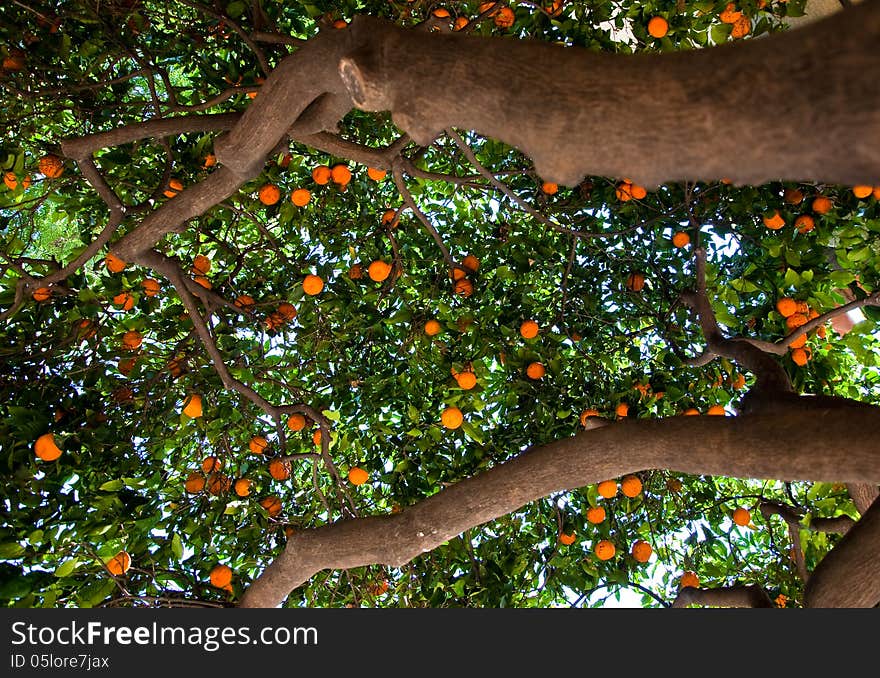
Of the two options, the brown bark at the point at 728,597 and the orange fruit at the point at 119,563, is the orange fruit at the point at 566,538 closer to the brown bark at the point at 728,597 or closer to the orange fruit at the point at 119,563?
the brown bark at the point at 728,597

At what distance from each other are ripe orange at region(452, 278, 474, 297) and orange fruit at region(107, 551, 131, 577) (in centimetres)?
183

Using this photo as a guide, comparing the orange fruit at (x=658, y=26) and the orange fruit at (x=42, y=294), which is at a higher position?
the orange fruit at (x=658, y=26)

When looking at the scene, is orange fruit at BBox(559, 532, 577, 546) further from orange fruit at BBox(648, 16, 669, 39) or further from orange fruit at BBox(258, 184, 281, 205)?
orange fruit at BBox(648, 16, 669, 39)

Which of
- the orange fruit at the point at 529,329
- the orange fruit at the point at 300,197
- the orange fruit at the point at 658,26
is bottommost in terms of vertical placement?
the orange fruit at the point at 529,329

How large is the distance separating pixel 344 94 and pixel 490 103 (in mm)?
691

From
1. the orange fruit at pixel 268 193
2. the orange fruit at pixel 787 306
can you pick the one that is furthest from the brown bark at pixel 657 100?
the orange fruit at pixel 787 306

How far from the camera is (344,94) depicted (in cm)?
201

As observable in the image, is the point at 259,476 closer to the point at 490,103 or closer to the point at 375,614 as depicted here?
the point at 375,614

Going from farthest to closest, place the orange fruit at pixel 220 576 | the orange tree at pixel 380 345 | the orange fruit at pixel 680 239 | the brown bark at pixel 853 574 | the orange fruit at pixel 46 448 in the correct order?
the orange fruit at pixel 680 239
the orange fruit at pixel 220 576
the orange fruit at pixel 46 448
the orange tree at pixel 380 345
the brown bark at pixel 853 574

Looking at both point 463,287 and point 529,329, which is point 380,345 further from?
point 529,329

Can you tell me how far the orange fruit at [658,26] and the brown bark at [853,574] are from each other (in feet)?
7.15

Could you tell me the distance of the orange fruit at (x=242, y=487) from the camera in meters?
3.23

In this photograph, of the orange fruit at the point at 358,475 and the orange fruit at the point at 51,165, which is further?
the orange fruit at the point at 358,475

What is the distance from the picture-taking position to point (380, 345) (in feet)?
12.0
